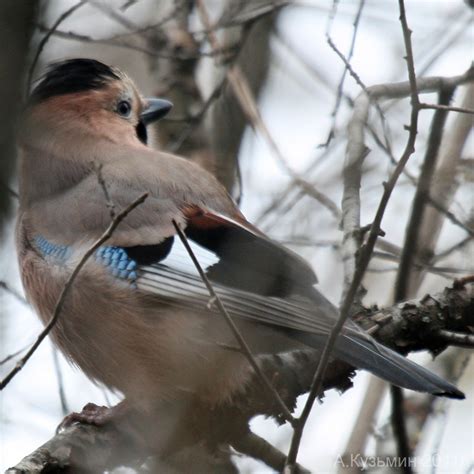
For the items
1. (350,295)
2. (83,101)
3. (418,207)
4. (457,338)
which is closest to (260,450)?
(457,338)

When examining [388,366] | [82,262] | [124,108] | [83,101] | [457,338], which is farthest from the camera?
[124,108]

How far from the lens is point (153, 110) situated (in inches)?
219

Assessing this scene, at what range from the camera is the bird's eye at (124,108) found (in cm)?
544

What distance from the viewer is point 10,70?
9.37 feet

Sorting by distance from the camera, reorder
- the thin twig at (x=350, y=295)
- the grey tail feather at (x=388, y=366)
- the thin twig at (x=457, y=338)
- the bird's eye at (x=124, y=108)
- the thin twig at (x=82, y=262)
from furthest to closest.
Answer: the bird's eye at (x=124, y=108), the thin twig at (x=457, y=338), the grey tail feather at (x=388, y=366), the thin twig at (x=82, y=262), the thin twig at (x=350, y=295)

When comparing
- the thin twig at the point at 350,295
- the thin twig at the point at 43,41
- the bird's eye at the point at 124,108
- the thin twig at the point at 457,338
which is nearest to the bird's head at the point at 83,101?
the bird's eye at the point at 124,108

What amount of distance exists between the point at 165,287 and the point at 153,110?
5.74ft

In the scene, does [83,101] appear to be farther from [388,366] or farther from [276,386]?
[388,366]

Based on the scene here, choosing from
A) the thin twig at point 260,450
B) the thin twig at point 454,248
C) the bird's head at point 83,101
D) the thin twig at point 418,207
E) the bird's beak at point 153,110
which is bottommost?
the thin twig at point 260,450

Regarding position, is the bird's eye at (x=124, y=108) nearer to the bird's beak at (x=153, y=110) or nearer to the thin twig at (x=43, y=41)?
the bird's beak at (x=153, y=110)

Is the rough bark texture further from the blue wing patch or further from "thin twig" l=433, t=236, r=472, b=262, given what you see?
the blue wing patch

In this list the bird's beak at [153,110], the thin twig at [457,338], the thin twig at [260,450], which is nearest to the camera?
the thin twig at [457,338]

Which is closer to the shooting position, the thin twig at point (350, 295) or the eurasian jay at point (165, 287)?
the thin twig at point (350, 295)

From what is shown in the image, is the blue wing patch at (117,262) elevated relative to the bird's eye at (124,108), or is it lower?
lower
